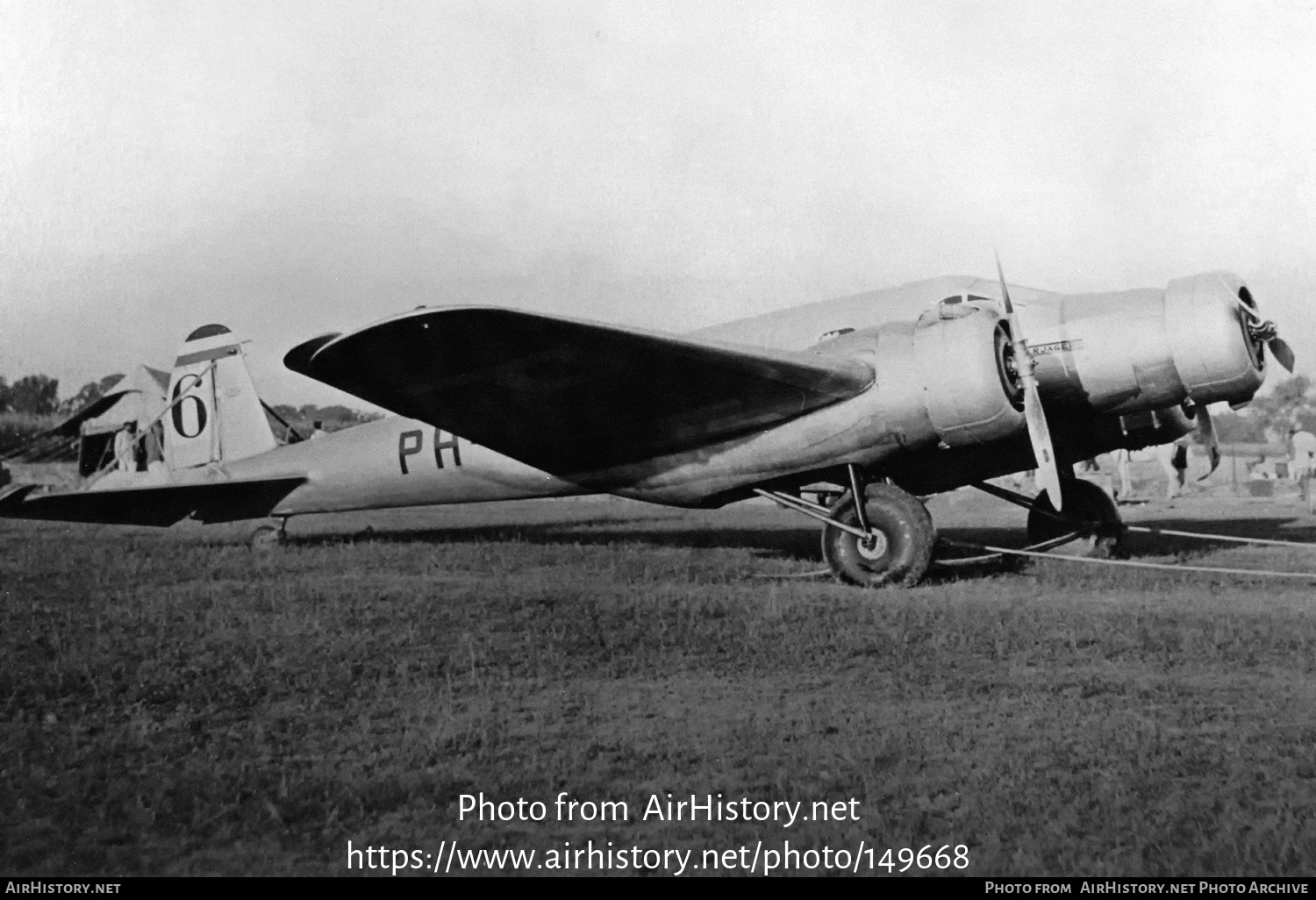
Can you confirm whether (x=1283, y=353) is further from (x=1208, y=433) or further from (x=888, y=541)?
(x=888, y=541)

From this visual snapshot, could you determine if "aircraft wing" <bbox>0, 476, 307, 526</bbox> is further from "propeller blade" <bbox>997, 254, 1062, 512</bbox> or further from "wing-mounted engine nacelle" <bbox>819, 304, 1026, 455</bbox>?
"propeller blade" <bbox>997, 254, 1062, 512</bbox>

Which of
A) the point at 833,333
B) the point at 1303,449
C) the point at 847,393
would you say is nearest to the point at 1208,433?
the point at 833,333

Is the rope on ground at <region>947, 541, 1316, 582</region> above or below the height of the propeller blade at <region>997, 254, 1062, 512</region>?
below

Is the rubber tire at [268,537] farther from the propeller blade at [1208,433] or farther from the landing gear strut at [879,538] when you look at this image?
the propeller blade at [1208,433]

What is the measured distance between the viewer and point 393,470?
393 inches

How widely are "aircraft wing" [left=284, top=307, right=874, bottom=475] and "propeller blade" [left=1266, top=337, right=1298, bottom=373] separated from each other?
10.0ft

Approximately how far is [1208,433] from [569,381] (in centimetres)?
550

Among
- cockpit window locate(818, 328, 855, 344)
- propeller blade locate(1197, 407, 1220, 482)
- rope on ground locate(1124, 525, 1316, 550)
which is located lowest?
rope on ground locate(1124, 525, 1316, 550)

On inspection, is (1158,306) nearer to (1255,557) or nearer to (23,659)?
(1255,557)

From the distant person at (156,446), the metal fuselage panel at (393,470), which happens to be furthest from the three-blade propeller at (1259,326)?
the distant person at (156,446)

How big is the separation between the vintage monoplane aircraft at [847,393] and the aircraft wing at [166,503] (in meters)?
0.52

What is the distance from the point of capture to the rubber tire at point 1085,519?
8.62 m

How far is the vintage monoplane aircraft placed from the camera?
681 centimetres

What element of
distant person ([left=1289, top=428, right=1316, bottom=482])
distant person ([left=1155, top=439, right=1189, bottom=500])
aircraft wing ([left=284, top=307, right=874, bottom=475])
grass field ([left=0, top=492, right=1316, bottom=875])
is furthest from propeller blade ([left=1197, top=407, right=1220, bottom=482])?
distant person ([left=1289, top=428, right=1316, bottom=482])
